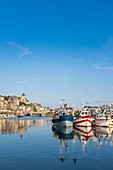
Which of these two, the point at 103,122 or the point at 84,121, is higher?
the point at 84,121

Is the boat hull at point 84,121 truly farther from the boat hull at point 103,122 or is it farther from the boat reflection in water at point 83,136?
the boat hull at point 103,122

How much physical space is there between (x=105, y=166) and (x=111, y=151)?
44.6 ft

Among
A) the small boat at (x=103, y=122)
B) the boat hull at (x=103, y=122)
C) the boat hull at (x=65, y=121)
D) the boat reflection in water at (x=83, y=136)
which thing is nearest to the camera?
the boat reflection in water at (x=83, y=136)

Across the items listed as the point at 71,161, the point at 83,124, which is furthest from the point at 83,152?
the point at 83,124

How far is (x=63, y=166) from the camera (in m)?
35.4

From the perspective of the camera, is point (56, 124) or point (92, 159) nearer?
point (92, 159)

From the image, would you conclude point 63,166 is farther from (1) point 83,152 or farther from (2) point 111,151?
(2) point 111,151

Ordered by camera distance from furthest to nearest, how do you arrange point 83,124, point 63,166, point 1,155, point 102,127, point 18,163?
point 102,127 → point 83,124 → point 1,155 → point 18,163 → point 63,166

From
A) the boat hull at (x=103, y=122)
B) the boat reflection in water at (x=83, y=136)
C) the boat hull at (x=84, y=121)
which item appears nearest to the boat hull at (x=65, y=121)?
the boat hull at (x=84, y=121)

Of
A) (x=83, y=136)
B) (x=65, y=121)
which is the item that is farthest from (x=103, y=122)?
(x=83, y=136)

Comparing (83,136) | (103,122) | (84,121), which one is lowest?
(83,136)

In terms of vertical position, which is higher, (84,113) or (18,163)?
(84,113)

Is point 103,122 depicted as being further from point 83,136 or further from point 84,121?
point 83,136

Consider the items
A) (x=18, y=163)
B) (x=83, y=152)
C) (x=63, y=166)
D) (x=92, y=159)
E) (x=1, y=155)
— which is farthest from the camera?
(x=83, y=152)
